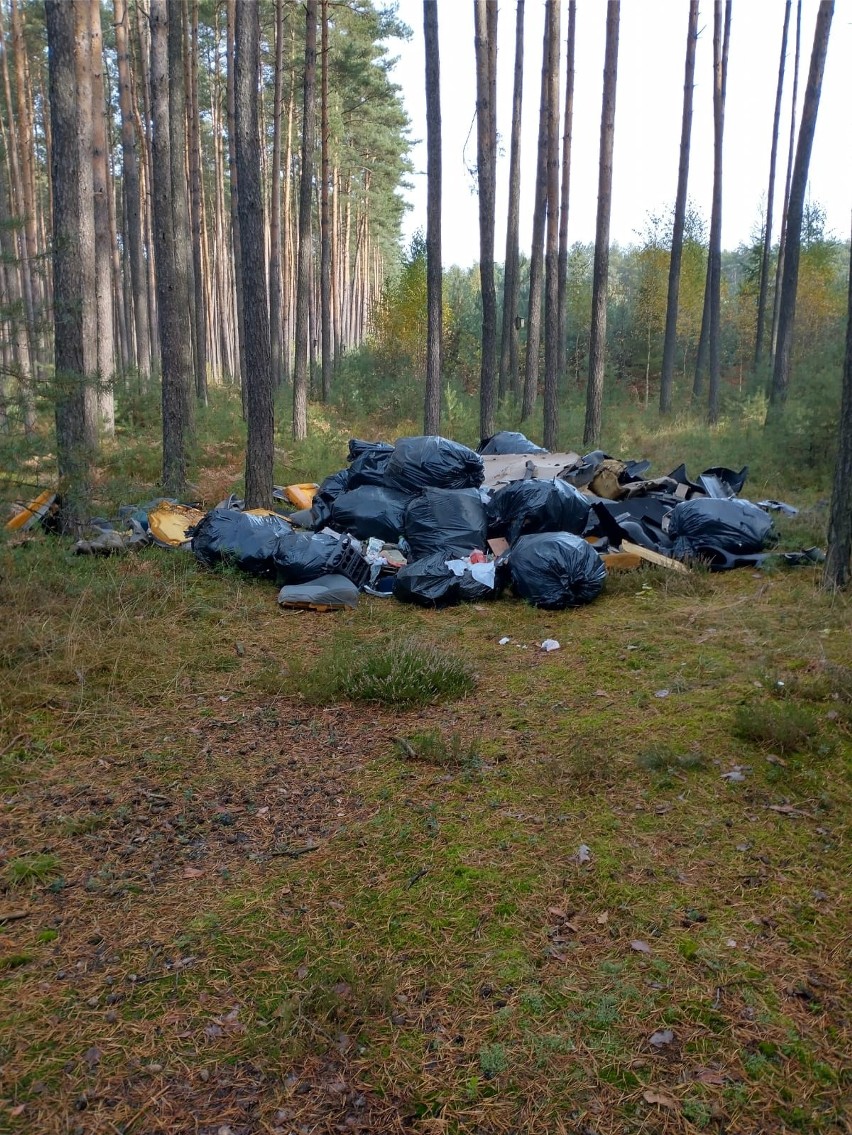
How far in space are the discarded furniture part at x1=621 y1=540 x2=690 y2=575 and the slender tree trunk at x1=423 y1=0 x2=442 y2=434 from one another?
6.34 meters

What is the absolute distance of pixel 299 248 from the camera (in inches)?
617

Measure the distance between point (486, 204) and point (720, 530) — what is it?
27.4 ft

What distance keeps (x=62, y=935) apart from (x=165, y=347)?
9.03m

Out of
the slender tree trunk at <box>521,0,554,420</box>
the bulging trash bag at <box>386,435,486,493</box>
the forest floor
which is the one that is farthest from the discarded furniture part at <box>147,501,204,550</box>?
the slender tree trunk at <box>521,0,554,420</box>

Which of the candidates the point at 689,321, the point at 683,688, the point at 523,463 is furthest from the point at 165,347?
the point at 689,321

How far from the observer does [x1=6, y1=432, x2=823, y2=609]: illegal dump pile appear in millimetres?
6566

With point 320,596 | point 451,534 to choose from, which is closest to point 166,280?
point 451,534

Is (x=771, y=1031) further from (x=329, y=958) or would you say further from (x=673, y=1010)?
(x=329, y=958)

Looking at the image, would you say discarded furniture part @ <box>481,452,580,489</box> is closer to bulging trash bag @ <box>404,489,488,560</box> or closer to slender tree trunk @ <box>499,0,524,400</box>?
bulging trash bag @ <box>404,489,488,560</box>

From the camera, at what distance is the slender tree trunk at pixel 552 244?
1388 centimetres

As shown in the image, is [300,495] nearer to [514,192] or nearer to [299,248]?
[299,248]

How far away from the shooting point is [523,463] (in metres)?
10.0

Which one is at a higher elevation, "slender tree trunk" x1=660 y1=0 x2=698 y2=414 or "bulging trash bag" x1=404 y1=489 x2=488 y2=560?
"slender tree trunk" x1=660 y1=0 x2=698 y2=414

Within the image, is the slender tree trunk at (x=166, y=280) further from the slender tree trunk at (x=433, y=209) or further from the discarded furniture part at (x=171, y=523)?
the slender tree trunk at (x=433, y=209)
